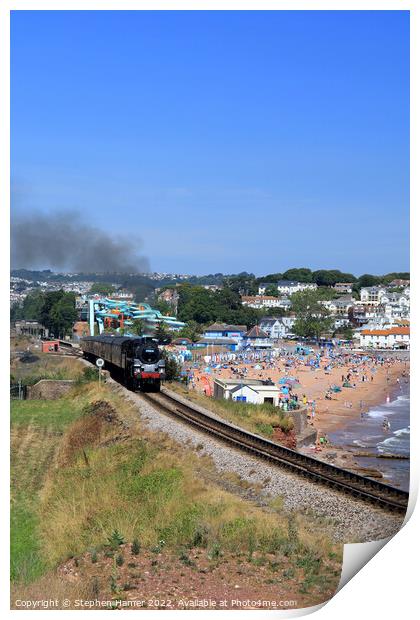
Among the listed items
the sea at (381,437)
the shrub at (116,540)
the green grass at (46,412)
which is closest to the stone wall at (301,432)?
the sea at (381,437)

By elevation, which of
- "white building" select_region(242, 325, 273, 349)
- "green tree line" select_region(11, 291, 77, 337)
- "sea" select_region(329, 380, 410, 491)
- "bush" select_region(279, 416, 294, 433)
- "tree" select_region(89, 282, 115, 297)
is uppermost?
"tree" select_region(89, 282, 115, 297)

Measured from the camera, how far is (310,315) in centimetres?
3203

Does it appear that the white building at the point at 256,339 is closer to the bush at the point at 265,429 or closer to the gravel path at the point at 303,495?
the bush at the point at 265,429

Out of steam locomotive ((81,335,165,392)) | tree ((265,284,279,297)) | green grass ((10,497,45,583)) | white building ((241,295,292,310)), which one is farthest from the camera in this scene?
tree ((265,284,279,297))

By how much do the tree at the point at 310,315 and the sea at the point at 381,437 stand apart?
461 centimetres

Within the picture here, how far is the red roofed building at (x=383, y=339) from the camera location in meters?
29.1

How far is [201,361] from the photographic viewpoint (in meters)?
23.0

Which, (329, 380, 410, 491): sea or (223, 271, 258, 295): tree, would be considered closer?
(329, 380, 410, 491): sea

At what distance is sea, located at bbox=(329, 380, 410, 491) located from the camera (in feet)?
48.2

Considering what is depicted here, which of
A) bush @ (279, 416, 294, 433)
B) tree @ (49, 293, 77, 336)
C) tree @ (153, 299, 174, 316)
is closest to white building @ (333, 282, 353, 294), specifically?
tree @ (49, 293, 77, 336)

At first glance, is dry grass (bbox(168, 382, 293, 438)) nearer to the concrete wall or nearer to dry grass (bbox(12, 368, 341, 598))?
dry grass (bbox(12, 368, 341, 598))

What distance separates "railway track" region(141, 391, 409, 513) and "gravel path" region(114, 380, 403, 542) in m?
0.11

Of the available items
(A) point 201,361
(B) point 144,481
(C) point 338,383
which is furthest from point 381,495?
(C) point 338,383

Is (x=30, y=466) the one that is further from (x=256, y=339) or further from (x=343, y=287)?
(x=343, y=287)
